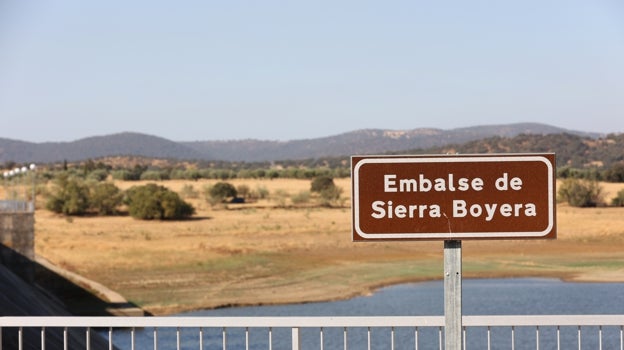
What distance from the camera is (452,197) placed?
5422 millimetres

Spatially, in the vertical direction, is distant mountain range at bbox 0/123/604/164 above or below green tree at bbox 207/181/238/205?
above

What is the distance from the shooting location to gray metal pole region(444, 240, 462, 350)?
5.28m

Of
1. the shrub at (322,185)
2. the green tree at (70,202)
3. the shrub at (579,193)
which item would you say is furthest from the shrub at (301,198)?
the shrub at (579,193)

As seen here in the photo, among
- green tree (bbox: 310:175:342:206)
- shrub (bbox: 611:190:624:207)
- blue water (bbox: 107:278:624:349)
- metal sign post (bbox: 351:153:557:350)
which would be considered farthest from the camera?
green tree (bbox: 310:175:342:206)

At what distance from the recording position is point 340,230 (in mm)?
51688

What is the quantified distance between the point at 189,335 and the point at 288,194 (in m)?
47.6

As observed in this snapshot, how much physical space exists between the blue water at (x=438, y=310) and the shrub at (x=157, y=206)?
21882mm

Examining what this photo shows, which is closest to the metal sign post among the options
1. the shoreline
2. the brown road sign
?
the brown road sign

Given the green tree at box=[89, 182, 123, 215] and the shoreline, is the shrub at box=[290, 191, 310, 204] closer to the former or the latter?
the green tree at box=[89, 182, 123, 215]

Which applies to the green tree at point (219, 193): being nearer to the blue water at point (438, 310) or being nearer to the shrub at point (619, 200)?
the shrub at point (619, 200)

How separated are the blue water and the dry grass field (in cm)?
168

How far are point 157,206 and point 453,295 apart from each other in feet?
173

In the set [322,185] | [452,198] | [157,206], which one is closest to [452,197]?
[452,198]

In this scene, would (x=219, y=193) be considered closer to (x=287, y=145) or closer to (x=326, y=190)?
(x=326, y=190)
